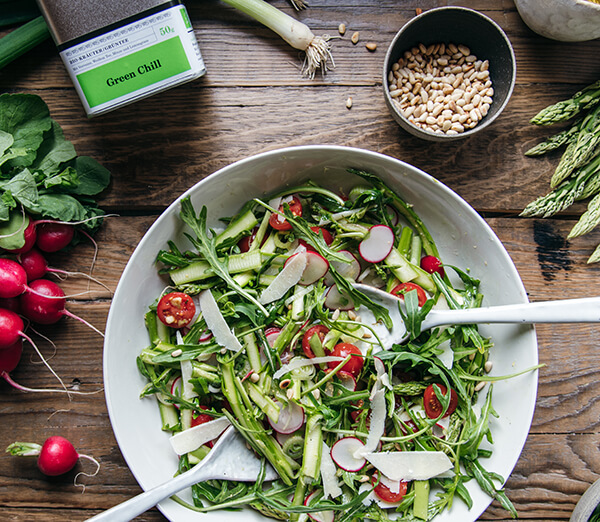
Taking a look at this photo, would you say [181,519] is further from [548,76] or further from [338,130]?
[548,76]

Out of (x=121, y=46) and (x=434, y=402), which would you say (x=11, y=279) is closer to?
(x=121, y=46)

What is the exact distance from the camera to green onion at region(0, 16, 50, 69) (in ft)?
5.67

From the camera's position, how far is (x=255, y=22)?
1.85 metres

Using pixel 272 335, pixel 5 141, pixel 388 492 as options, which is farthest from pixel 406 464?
pixel 5 141

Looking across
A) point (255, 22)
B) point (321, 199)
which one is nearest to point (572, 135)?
point (321, 199)

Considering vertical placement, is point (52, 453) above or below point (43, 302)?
below

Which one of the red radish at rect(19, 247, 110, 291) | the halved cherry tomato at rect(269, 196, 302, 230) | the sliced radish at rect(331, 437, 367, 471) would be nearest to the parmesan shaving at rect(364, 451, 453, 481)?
the sliced radish at rect(331, 437, 367, 471)

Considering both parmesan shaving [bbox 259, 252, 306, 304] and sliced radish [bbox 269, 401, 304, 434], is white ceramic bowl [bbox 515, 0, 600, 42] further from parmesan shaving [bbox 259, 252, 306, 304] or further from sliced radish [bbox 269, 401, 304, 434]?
sliced radish [bbox 269, 401, 304, 434]

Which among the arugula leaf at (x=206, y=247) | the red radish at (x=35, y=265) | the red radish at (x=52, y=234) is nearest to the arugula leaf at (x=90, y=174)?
the red radish at (x=52, y=234)

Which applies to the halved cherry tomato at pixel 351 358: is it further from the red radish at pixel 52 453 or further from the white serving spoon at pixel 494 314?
the red radish at pixel 52 453

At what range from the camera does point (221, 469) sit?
5.54 feet

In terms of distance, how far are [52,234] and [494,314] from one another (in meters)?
1.58

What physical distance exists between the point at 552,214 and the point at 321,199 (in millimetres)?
904

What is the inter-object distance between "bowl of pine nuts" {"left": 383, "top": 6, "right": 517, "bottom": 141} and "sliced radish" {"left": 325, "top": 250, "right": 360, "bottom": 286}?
0.50m
